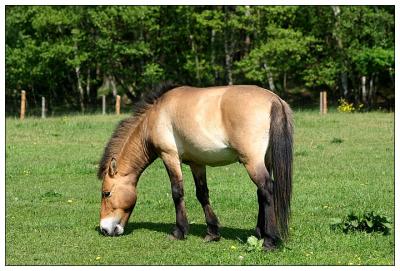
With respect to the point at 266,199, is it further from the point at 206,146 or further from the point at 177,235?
the point at 177,235

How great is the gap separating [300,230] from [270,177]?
1443mm

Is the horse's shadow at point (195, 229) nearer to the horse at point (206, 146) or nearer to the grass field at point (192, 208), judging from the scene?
the grass field at point (192, 208)

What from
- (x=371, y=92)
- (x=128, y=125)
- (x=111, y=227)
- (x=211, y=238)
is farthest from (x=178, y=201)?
(x=371, y=92)

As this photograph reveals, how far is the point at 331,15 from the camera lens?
38094mm

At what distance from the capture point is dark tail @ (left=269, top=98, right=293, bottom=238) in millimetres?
8344

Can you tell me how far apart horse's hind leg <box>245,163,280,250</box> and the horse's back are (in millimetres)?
191

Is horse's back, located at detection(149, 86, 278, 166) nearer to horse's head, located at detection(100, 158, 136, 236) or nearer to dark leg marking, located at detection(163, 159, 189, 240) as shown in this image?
dark leg marking, located at detection(163, 159, 189, 240)

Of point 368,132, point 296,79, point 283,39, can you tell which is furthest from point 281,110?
point 296,79

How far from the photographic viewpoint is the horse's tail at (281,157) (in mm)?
8344

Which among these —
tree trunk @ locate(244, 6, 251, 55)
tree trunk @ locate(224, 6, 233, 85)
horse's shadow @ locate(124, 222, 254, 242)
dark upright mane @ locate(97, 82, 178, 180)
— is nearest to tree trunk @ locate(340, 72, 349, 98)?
tree trunk @ locate(244, 6, 251, 55)

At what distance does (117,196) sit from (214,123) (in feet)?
6.08

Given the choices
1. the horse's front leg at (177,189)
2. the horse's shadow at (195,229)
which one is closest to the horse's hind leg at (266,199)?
the horse's shadow at (195,229)

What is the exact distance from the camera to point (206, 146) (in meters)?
8.72

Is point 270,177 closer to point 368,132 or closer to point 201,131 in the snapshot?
point 201,131
